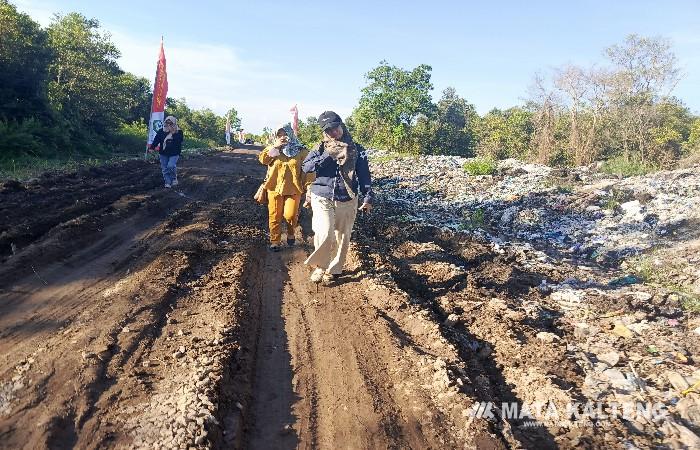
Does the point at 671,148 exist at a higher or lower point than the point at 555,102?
lower

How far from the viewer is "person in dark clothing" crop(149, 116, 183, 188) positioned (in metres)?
10.7

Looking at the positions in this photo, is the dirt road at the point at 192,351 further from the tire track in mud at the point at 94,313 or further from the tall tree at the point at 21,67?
the tall tree at the point at 21,67

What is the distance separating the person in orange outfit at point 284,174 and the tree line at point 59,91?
414 inches

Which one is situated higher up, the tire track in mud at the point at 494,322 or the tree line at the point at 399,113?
the tree line at the point at 399,113

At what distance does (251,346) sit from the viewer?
386cm

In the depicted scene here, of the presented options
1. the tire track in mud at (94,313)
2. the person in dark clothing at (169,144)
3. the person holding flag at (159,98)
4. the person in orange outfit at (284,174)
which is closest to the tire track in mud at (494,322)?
the person in orange outfit at (284,174)

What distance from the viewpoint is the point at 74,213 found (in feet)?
24.3

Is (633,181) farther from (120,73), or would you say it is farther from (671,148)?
(120,73)

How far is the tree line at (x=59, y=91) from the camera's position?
15.2m

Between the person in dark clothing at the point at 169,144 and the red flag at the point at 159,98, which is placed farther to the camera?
the red flag at the point at 159,98

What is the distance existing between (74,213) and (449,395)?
6.53 m

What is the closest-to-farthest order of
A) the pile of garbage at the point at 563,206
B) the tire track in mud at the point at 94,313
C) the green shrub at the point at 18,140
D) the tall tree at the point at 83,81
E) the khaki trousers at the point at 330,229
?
the tire track in mud at the point at 94,313 < the khaki trousers at the point at 330,229 < the pile of garbage at the point at 563,206 < the green shrub at the point at 18,140 < the tall tree at the point at 83,81

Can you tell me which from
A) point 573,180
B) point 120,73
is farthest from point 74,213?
point 120,73

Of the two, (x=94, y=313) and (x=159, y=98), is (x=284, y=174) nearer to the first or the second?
(x=94, y=313)
